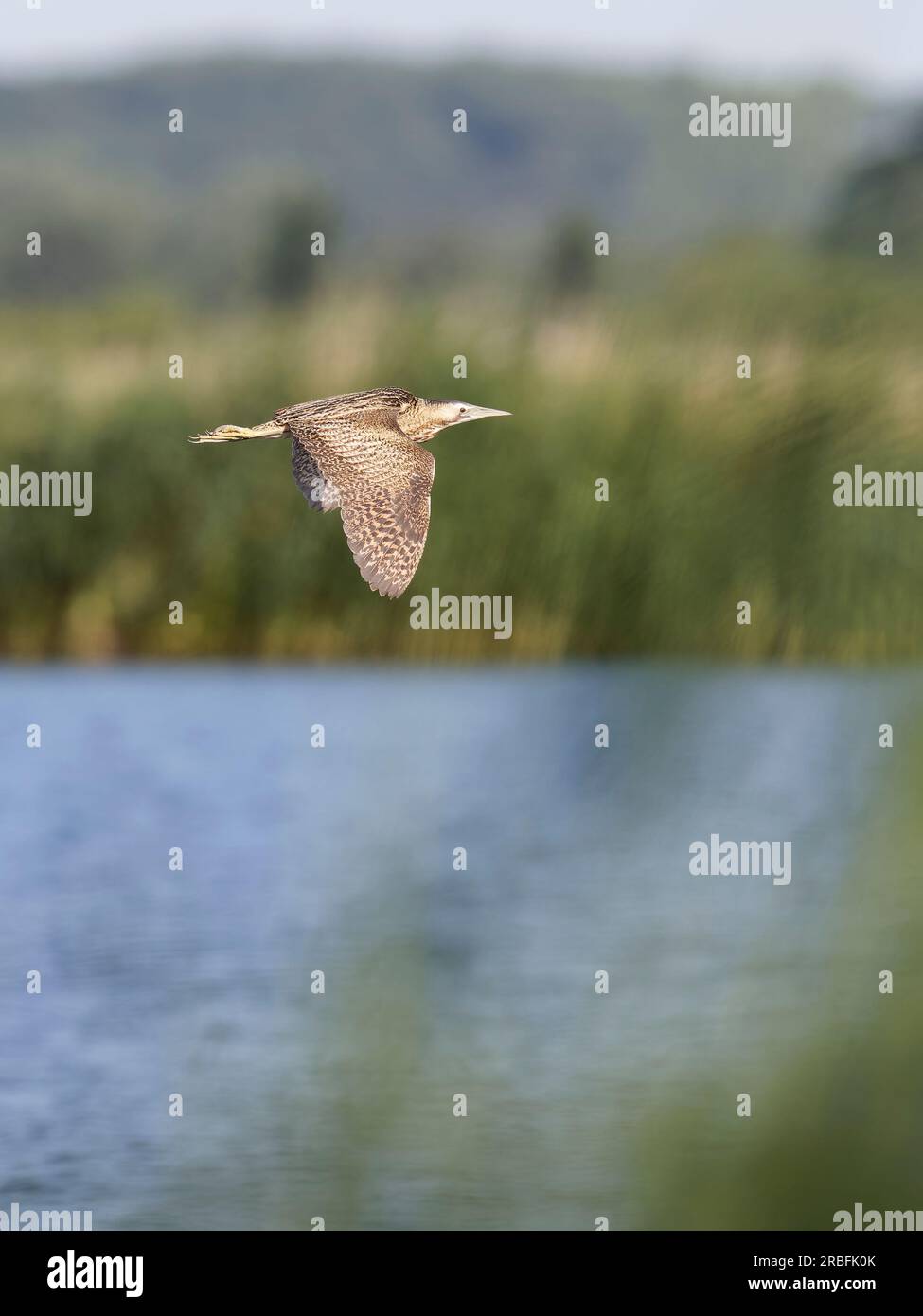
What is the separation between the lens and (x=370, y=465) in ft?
19.1

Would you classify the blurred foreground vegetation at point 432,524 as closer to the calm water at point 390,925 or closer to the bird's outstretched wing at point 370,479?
the calm water at point 390,925

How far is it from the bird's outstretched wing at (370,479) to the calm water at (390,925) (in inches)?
17.3

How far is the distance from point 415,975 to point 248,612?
16029 millimetres

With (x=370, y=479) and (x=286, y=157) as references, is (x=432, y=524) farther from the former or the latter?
(x=286, y=157)

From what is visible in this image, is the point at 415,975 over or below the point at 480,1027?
over

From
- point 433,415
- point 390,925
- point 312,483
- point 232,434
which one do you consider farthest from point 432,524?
point 390,925

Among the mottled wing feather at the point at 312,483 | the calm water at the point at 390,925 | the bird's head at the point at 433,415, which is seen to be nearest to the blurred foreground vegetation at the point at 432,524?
the calm water at the point at 390,925

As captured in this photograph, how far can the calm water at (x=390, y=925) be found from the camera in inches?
152

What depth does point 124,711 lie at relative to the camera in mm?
19641

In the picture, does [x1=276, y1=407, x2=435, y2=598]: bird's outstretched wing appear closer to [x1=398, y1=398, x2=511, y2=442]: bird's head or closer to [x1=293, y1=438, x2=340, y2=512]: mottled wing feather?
[x1=293, y1=438, x2=340, y2=512]: mottled wing feather

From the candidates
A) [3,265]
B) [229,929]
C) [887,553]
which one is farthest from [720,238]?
[3,265]
